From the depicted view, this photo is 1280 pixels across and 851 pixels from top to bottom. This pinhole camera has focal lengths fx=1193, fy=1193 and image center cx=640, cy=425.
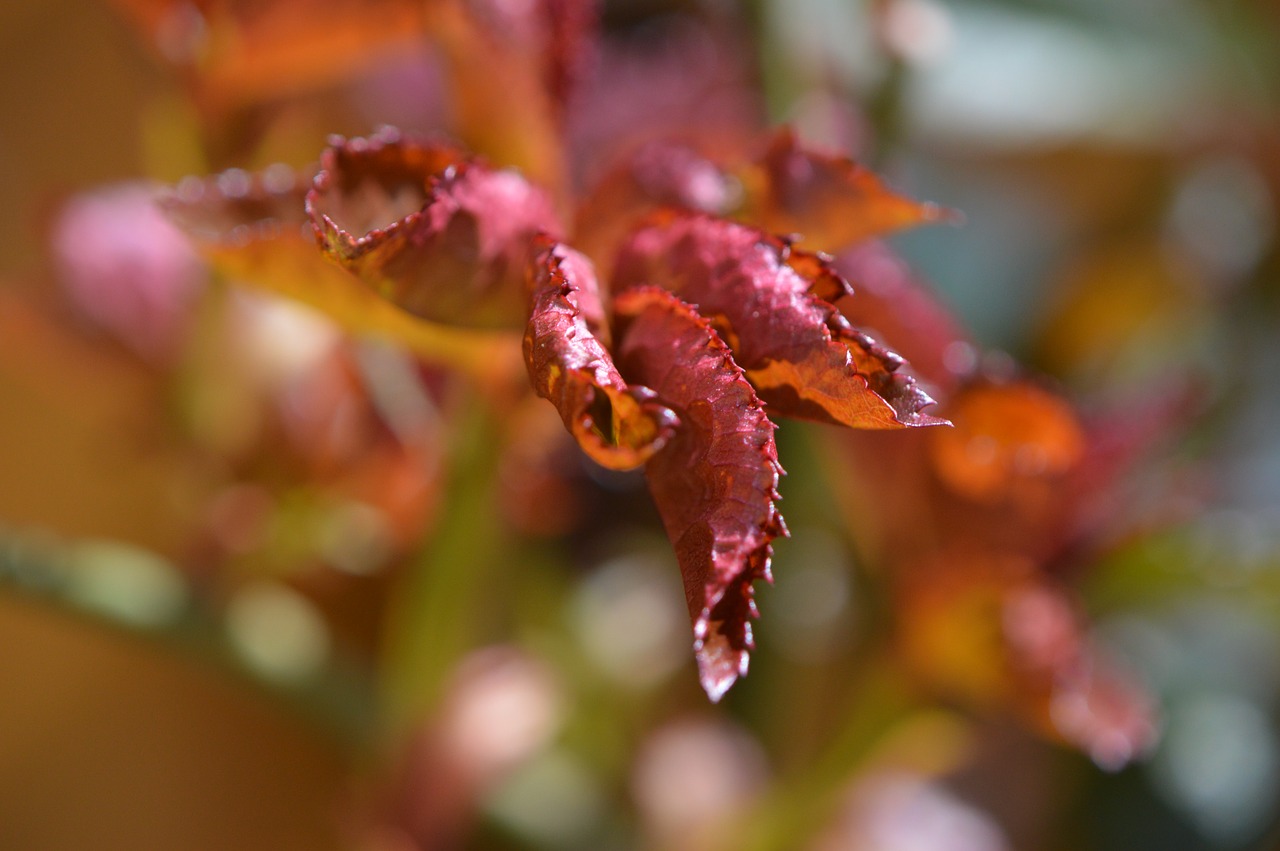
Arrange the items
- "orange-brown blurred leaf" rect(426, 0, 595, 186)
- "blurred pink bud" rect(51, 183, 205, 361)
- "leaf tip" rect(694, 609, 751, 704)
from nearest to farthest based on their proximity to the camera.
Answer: "leaf tip" rect(694, 609, 751, 704) → "orange-brown blurred leaf" rect(426, 0, 595, 186) → "blurred pink bud" rect(51, 183, 205, 361)

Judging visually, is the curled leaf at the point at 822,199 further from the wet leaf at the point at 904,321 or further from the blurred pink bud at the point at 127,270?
the blurred pink bud at the point at 127,270

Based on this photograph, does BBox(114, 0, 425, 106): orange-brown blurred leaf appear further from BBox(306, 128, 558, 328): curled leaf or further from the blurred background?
BBox(306, 128, 558, 328): curled leaf

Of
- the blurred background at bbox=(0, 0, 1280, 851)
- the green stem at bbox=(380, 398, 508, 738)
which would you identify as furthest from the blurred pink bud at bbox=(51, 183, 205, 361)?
the green stem at bbox=(380, 398, 508, 738)

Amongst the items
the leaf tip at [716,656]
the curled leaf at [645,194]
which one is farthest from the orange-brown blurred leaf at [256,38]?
the leaf tip at [716,656]

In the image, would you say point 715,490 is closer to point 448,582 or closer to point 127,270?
point 448,582

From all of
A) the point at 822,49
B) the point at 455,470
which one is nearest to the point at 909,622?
the point at 455,470

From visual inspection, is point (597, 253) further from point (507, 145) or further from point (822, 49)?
point (822, 49)
